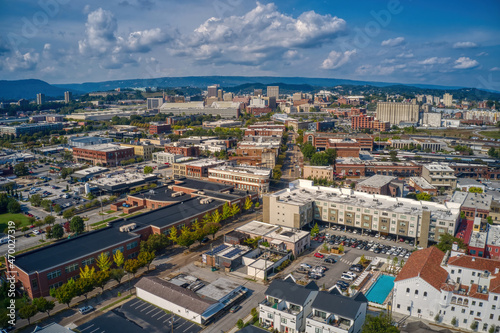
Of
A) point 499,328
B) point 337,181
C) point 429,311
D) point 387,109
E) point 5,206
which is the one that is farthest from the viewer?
point 387,109

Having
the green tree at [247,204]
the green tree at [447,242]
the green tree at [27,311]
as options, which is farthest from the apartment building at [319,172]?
the green tree at [27,311]

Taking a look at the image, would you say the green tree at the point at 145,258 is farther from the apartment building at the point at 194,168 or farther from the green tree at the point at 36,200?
the apartment building at the point at 194,168

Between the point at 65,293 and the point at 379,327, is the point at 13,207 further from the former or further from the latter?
the point at 379,327

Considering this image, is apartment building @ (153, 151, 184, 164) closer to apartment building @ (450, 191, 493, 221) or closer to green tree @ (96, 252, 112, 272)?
green tree @ (96, 252, 112, 272)

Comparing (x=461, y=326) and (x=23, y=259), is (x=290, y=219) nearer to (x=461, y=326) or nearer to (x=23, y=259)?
(x=461, y=326)

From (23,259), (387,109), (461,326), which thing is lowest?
(461,326)

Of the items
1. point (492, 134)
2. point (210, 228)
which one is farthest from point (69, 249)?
point (492, 134)

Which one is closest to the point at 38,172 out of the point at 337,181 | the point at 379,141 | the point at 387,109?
the point at 337,181
